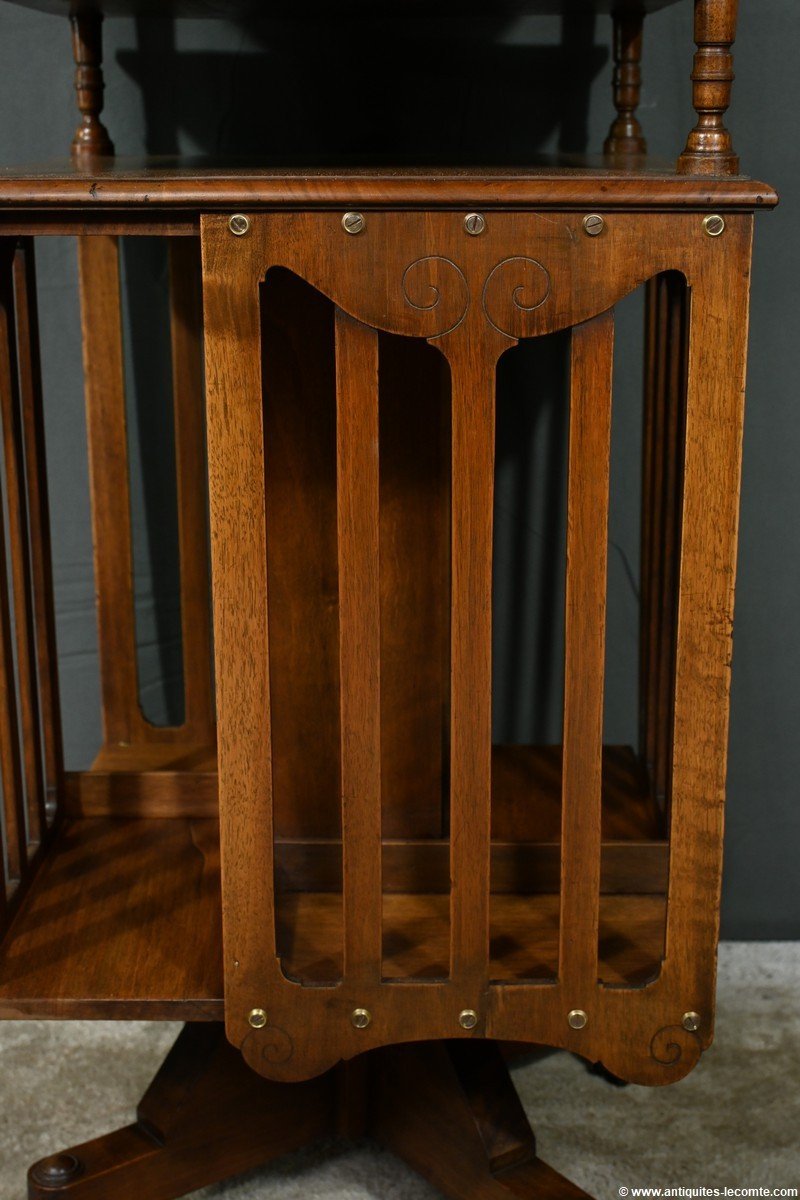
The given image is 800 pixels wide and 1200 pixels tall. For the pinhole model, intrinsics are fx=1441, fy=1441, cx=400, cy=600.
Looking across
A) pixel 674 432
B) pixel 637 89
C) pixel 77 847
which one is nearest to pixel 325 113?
pixel 637 89

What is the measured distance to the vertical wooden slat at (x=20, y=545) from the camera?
49.0 inches

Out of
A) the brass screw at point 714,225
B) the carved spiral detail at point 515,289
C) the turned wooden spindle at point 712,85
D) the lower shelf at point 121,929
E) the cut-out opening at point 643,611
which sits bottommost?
the lower shelf at point 121,929

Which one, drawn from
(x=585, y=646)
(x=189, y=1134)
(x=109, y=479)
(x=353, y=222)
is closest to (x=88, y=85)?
(x=109, y=479)

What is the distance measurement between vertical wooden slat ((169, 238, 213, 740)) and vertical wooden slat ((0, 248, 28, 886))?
30cm

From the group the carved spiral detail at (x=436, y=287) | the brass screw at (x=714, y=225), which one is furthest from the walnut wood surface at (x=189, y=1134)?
the brass screw at (x=714, y=225)

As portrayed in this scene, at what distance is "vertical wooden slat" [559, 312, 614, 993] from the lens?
106cm

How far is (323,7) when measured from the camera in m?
1.43

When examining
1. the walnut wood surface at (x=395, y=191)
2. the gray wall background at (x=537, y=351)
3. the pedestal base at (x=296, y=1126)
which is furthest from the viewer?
the gray wall background at (x=537, y=351)

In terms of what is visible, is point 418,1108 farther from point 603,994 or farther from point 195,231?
point 195,231

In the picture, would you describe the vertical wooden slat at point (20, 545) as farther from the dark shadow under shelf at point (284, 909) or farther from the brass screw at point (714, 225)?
the brass screw at point (714, 225)

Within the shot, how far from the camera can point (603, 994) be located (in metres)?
1.17

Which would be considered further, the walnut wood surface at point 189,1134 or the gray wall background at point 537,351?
the gray wall background at point 537,351

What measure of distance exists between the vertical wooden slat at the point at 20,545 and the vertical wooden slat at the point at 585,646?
505 mm

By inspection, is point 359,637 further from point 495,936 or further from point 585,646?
point 495,936
